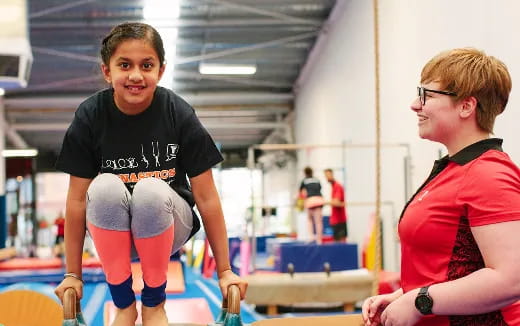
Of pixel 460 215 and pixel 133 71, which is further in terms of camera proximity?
pixel 133 71

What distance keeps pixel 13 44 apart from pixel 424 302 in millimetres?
5438

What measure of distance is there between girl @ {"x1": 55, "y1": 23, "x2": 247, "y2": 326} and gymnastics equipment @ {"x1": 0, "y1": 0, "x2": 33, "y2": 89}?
3.93 metres

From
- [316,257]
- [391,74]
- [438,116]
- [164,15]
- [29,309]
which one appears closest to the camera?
[438,116]

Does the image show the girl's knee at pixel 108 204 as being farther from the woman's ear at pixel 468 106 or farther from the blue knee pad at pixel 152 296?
the woman's ear at pixel 468 106

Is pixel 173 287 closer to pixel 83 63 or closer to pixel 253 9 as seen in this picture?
pixel 253 9

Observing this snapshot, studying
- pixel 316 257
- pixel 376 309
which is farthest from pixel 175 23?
pixel 376 309

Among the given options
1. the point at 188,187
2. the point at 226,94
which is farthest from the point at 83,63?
the point at 188,187

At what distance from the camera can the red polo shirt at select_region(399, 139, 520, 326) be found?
4.49 feet

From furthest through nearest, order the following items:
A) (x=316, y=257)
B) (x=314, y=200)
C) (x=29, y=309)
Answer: (x=314, y=200) < (x=316, y=257) < (x=29, y=309)

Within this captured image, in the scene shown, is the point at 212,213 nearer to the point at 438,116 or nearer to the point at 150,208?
the point at 150,208

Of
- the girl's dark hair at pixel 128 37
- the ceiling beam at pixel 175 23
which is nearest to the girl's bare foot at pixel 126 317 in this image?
the girl's dark hair at pixel 128 37

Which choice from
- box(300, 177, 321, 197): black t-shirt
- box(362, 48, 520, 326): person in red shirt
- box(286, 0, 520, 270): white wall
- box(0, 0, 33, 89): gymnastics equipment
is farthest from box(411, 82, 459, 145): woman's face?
box(300, 177, 321, 197): black t-shirt

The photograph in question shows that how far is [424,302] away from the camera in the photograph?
4.62 ft

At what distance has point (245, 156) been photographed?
21781mm
